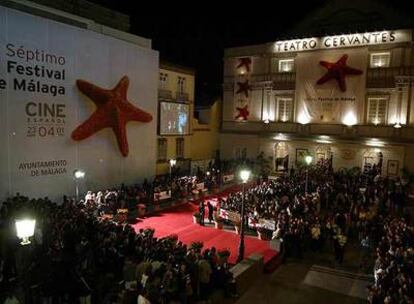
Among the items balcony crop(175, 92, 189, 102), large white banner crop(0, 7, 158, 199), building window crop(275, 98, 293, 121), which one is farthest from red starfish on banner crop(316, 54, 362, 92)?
large white banner crop(0, 7, 158, 199)

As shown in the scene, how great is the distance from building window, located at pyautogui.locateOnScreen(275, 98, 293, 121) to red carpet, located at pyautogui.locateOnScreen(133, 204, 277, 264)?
51.8 feet

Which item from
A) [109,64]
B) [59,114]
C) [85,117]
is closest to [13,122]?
[59,114]

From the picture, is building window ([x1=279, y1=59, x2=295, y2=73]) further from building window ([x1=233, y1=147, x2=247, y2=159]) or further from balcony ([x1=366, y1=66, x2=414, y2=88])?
building window ([x1=233, y1=147, x2=247, y2=159])

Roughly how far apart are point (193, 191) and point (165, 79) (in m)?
10.2

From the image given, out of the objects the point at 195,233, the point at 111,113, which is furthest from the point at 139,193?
the point at 111,113

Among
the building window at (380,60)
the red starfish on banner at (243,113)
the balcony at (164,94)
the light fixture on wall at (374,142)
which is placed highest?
the building window at (380,60)

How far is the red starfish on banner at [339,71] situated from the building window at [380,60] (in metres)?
1.17

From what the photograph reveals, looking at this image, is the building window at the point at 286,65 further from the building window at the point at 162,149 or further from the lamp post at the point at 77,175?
the lamp post at the point at 77,175

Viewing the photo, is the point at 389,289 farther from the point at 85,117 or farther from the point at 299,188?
the point at 85,117

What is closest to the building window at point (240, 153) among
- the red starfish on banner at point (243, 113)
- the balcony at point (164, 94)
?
the red starfish on banner at point (243, 113)

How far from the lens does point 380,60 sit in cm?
2773

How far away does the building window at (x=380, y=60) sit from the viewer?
27.4 meters

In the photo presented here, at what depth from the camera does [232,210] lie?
1775 cm

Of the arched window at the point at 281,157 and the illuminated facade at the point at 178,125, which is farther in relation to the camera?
the arched window at the point at 281,157
